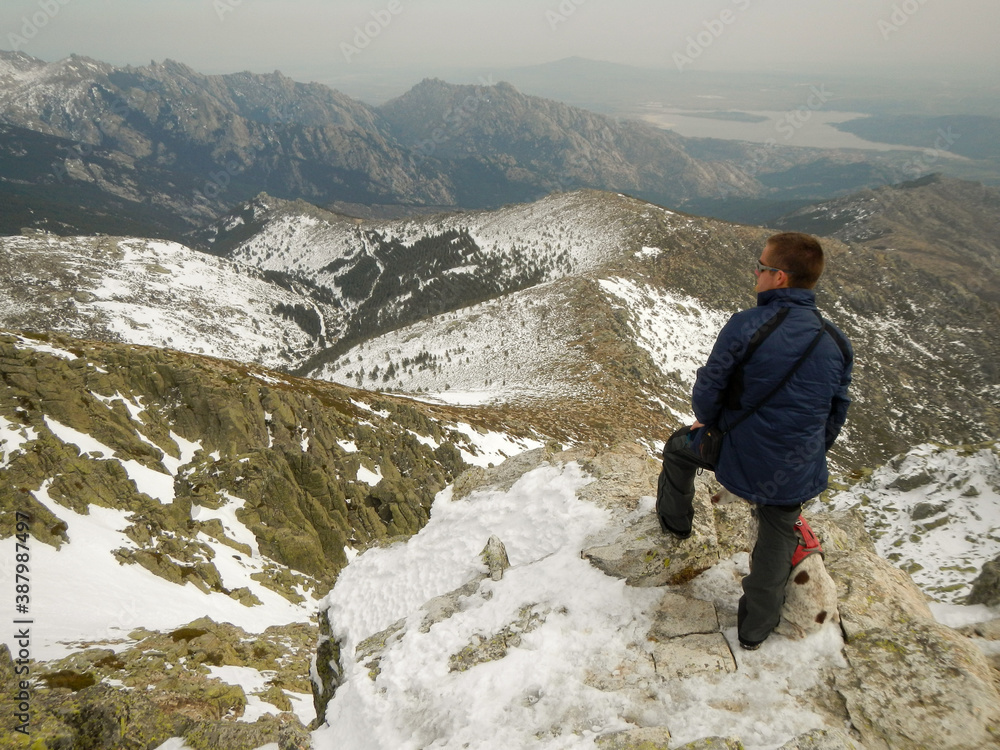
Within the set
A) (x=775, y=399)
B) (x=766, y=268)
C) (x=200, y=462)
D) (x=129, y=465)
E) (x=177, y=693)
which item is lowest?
(x=200, y=462)

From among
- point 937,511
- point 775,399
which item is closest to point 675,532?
point 775,399

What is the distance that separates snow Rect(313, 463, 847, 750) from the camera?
5.47 meters

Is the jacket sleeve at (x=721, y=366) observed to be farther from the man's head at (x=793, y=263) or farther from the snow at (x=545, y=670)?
the snow at (x=545, y=670)

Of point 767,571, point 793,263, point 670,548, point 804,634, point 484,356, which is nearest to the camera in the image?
point 793,263

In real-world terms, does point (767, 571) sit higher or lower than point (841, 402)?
lower

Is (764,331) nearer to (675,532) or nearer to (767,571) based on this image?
(767,571)

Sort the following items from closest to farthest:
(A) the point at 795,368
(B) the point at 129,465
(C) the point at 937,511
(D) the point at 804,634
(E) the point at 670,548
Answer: (A) the point at 795,368, (D) the point at 804,634, (E) the point at 670,548, (C) the point at 937,511, (B) the point at 129,465

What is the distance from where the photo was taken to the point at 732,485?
5.59m

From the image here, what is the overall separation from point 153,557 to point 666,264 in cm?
7465

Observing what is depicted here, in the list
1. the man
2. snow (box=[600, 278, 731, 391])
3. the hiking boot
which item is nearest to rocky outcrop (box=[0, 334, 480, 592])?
the hiking boot

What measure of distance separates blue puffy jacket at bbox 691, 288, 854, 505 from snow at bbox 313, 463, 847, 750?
2.22 m

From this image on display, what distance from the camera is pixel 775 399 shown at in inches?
203

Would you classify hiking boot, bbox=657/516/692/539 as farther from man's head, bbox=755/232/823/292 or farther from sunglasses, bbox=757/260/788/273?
sunglasses, bbox=757/260/788/273

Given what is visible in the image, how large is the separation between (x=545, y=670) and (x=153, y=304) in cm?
19773
